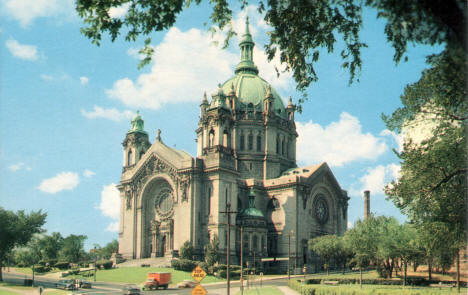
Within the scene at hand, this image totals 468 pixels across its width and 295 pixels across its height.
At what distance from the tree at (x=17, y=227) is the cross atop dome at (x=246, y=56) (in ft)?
156

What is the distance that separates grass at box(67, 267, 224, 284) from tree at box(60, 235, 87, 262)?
41930 millimetres

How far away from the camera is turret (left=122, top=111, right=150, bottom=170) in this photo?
299ft

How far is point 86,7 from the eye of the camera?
13.8m

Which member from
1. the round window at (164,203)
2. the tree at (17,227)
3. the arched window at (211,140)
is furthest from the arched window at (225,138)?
the tree at (17,227)

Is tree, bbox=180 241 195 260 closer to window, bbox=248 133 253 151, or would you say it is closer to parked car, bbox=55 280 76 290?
parked car, bbox=55 280 76 290

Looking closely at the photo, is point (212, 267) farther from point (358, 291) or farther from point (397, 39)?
point (397, 39)

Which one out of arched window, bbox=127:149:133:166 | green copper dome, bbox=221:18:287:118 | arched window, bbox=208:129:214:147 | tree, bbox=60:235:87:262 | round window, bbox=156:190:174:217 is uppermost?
green copper dome, bbox=221:18:287:118

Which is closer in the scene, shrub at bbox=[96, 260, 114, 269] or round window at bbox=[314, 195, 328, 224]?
shrub at bbox=[96, 260, 114, 269]

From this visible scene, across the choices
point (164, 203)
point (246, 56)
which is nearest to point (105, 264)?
point (164, 203)

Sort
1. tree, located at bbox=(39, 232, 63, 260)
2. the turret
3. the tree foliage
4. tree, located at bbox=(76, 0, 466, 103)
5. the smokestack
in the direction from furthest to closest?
tree, located at bbox=(39, 232, 63, 260) → the smokestack → the turret → the tree foliage → tree, located at bbox=(76, 0, 466, 103)

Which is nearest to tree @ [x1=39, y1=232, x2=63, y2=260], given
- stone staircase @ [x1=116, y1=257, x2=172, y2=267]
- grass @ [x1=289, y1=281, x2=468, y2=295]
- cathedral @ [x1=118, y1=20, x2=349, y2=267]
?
cathedral @ [x1=118, y1=20, x2=349, y2=267]

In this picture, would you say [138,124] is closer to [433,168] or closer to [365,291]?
[365,291]

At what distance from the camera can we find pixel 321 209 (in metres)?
90.8

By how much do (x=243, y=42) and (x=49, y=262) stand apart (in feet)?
178
